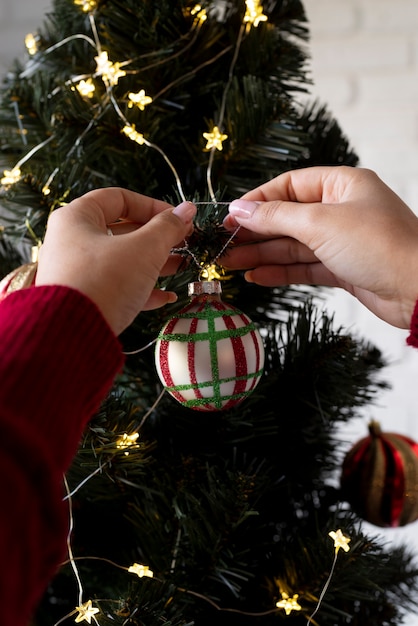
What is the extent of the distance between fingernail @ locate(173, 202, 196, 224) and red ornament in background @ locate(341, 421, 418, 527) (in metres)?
0.36

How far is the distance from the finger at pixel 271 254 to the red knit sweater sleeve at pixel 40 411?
0.77ft

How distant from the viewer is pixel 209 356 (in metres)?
0.45

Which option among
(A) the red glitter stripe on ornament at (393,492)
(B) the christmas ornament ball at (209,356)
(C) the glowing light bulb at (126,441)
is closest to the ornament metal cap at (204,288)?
(B) the christmas ornament ball at (209,356)

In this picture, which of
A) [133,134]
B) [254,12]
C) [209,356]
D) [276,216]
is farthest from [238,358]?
[254,12]

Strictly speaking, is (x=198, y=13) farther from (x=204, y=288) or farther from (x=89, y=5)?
(x=204, y=288)

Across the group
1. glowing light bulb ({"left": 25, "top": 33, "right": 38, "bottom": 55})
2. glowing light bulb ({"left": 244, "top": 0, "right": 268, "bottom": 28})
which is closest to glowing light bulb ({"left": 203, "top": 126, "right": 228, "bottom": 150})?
glowing light bulb ({"left": 244, "top": 0, "right": 268, "bottom": 28})

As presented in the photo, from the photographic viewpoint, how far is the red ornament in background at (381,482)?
682 millimetres

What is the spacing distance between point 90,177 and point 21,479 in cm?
40

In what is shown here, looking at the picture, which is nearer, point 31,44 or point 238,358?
point 238,358

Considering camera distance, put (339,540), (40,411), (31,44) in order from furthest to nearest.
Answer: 1. (31,44)
2. (339,540)
3. (40,411)

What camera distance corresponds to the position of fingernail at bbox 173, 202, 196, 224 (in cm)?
48

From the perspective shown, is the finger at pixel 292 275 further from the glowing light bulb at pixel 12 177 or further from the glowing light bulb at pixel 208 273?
the glowing light bulb at pixel 12 177

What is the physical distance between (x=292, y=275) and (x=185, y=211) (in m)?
0.16

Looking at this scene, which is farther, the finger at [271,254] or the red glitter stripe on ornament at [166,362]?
the finger at [271,254]
